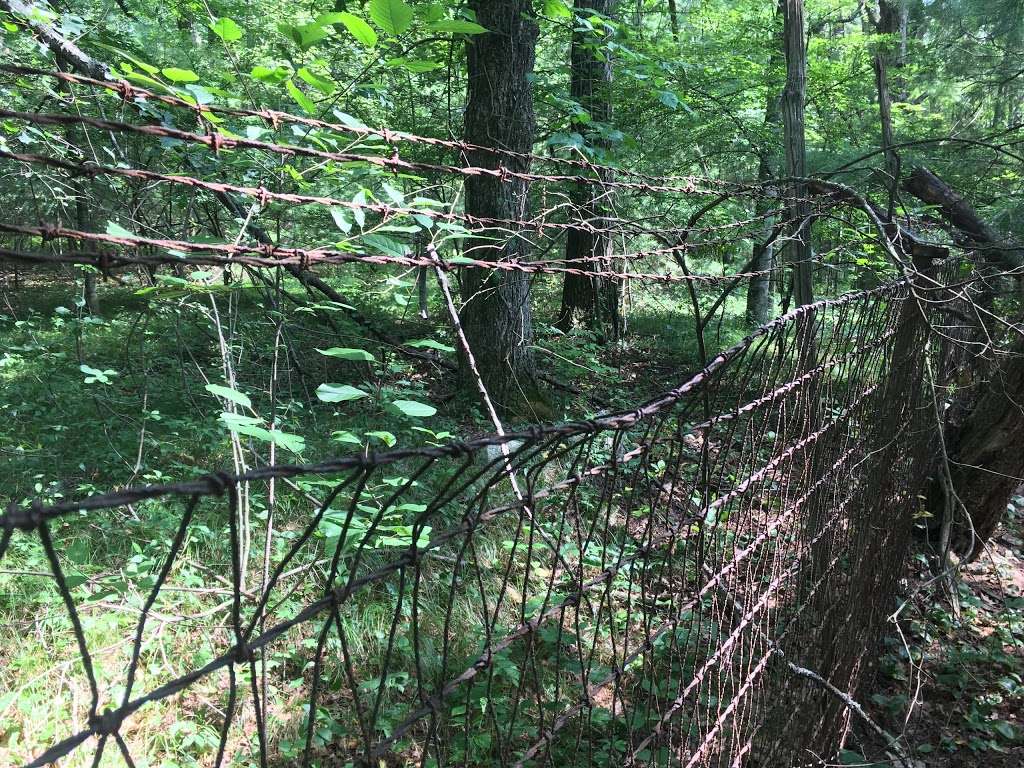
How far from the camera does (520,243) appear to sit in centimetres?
486

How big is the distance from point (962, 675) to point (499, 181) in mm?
3955

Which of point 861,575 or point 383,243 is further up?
point 383,243

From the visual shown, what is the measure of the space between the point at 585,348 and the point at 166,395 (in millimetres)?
3719

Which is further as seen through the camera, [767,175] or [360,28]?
[767,175]

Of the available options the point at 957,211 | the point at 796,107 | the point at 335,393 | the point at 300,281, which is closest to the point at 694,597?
the point at 335,393

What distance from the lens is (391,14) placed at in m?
1.39

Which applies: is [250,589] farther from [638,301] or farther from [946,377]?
[638,301]

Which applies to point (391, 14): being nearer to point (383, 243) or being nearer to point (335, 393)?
point (383, 243)

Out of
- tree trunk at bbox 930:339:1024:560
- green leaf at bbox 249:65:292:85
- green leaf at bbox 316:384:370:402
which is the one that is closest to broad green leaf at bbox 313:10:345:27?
green leaf at bbox 249:65:292:85

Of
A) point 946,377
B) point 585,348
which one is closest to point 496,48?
point 585,348

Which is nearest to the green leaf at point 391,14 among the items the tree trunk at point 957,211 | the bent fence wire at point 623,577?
the bent fence wire at point 623,577

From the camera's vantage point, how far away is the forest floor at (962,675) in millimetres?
2861

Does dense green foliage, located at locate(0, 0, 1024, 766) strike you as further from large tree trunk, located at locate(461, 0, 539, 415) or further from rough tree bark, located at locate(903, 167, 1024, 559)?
rough tree bark, located at locate(903, 167, 1024, 559)

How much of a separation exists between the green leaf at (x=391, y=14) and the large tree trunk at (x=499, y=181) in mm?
2730
